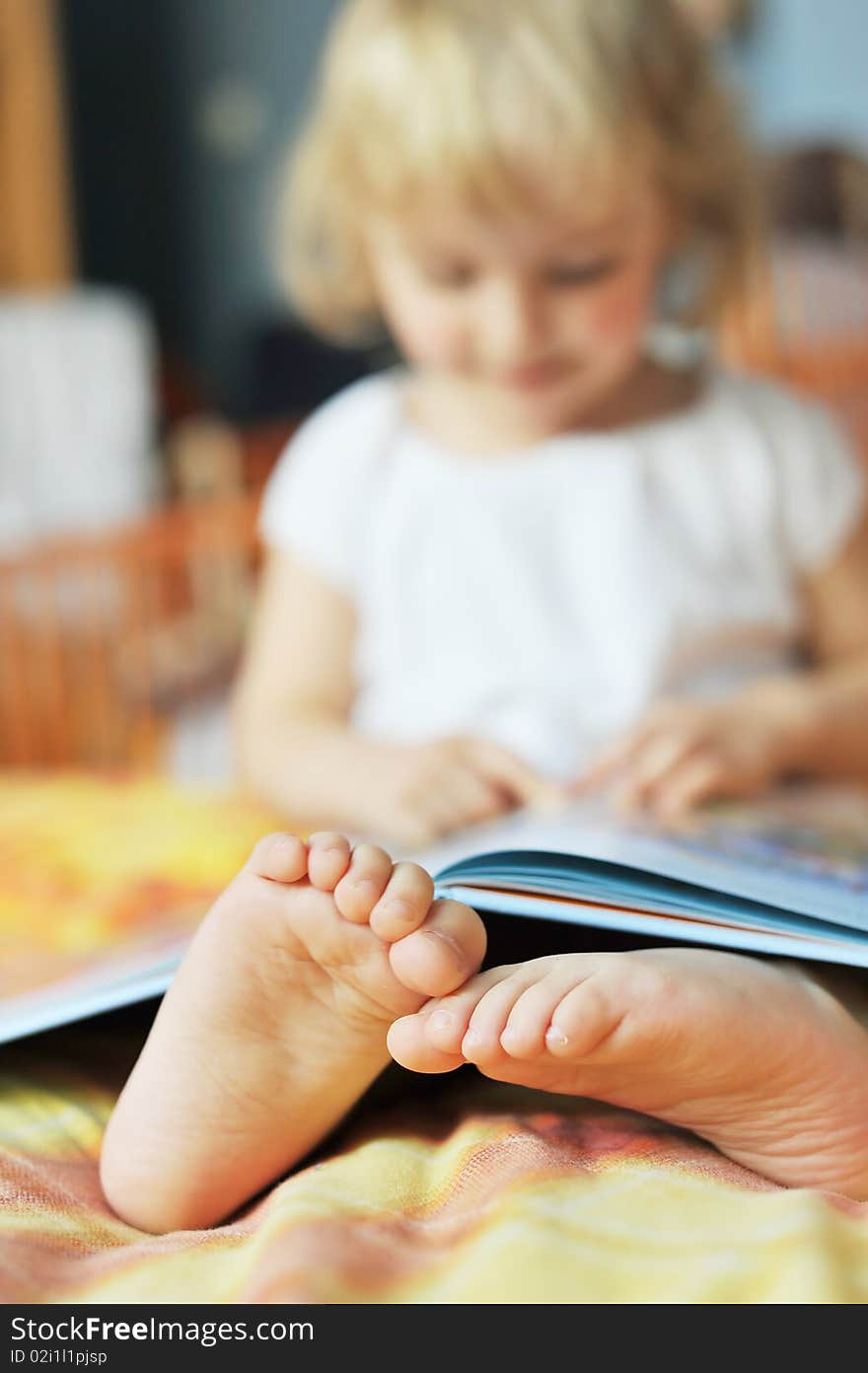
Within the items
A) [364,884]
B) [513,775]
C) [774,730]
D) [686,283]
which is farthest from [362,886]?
[686,283]

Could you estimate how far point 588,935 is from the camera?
1.59 feet

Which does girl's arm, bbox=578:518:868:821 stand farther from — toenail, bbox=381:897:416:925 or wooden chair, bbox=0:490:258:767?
wooden chair, bbox=0:490:258:767

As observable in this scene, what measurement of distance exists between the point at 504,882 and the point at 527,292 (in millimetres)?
508

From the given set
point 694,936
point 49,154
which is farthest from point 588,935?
point 49,154

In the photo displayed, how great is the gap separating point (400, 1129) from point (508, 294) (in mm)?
526

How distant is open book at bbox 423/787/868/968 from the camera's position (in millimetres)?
417

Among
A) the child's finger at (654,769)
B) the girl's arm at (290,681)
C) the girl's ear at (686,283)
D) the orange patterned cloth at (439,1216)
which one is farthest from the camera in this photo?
the girl's ear at (686,283)

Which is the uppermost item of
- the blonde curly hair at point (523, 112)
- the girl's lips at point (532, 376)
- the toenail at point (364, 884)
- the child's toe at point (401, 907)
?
the blonde curly hair at point (523, 112)

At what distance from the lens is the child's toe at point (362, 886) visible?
1.32ft

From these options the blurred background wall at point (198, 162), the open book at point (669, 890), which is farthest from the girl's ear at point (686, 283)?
the blurred background wall at point (198, 162)

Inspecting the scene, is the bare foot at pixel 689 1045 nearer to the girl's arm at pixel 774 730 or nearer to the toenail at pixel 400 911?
the toenail at pixel 400 911

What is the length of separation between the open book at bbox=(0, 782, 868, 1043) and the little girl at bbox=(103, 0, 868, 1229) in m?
0.07

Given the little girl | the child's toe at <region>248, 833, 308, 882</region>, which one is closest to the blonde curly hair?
the little girl

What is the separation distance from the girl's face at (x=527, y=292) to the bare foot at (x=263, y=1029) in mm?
511
